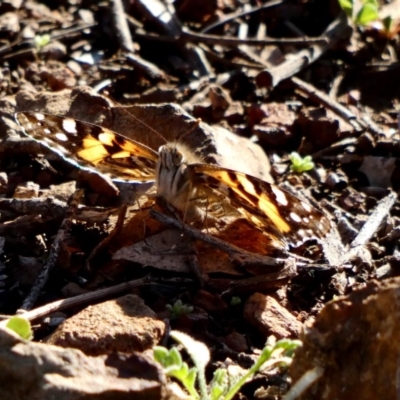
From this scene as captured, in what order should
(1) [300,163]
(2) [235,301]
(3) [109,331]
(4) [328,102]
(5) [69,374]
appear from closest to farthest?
(5) [69,374], (3) [109,331], (2) [235,301], (1) [300,163], (4) [328,102]

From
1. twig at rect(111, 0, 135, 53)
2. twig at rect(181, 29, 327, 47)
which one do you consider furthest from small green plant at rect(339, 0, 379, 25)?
twig at rect(111, 0, 135, 53)

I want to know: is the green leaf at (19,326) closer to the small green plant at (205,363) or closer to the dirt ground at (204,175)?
the dirt ground at (204,175)

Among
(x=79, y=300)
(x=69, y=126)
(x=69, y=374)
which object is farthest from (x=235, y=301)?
(x=69, y=126)

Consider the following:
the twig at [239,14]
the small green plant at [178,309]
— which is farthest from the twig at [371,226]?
the twig at [239,14]

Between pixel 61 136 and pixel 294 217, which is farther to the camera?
pixel 61 136

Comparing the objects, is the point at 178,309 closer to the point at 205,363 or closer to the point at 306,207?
the point at 205,363

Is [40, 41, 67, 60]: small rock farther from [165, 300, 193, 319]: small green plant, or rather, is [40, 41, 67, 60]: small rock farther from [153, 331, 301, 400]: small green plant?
[153, 331, 301, 400]: small green plant
